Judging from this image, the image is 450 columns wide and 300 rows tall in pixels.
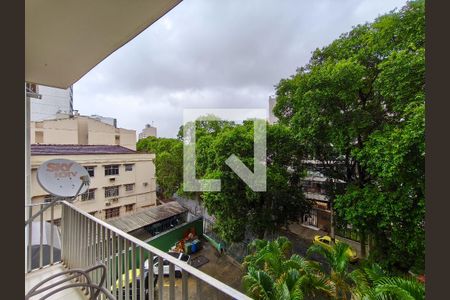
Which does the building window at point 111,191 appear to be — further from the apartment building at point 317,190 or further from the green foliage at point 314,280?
the apartment building at point 317,190

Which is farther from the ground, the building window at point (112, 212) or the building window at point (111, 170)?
the building window at point (111, 170)

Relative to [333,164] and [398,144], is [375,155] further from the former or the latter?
[333,164]

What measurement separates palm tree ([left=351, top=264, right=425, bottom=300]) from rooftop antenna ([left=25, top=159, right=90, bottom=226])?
2926 millimetres

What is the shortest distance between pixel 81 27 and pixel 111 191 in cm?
903

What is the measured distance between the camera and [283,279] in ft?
10.8

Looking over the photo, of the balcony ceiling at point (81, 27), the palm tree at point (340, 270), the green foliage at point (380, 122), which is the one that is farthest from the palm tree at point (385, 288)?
the balcony ceiling at point (81, 27)

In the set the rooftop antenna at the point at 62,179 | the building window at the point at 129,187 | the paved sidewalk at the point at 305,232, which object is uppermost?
the rooftop antenna at the point at 62,179

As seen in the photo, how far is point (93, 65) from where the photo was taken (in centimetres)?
178

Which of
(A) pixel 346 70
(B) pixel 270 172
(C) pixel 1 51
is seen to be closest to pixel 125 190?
(B) pixel 270 172

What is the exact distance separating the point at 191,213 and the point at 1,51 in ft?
33.4

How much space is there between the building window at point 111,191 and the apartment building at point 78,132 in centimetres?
232
